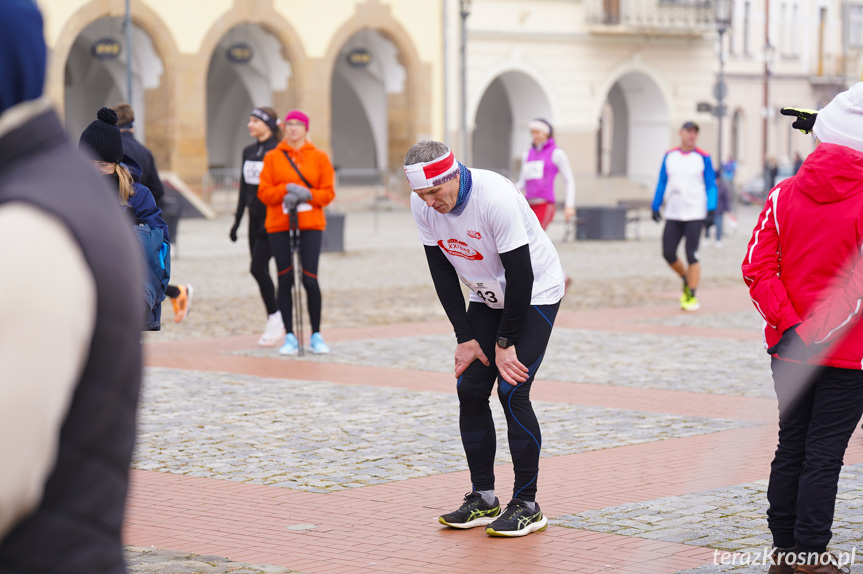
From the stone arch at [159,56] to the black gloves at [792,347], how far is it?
1227 inches

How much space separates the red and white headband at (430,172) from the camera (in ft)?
16.3

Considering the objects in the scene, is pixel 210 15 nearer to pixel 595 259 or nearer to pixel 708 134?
pixel 595 259

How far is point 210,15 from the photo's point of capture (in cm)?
3597

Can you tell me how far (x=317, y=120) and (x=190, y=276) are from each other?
783 inches

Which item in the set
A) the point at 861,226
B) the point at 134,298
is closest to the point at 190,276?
the point at 861,226

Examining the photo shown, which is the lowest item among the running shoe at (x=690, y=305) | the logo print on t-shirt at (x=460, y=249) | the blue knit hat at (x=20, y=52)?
the running shoe at (x=690, y=305)

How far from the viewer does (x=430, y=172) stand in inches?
197

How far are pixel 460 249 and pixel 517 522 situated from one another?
1.11 meters

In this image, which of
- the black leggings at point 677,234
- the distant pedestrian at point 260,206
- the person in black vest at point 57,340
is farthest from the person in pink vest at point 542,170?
the person in black vest at point 57,340

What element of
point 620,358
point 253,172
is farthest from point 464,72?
point 620,358

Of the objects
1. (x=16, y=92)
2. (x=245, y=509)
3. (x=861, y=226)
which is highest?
(x=16, y=92)

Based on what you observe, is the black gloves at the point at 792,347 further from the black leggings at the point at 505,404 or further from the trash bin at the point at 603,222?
the trash bin at the point at 603,222

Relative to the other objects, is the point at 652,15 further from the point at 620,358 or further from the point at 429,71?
the point at 620,358

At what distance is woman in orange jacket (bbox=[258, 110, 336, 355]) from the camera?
34.6 feet
